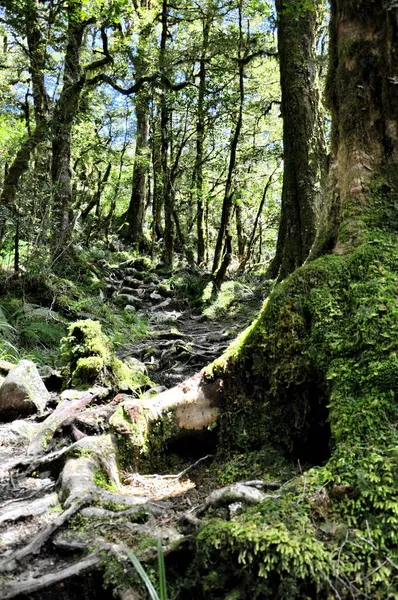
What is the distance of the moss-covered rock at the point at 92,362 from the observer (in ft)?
16.6

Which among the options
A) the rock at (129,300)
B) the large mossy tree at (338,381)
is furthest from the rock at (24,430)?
the rock at (129,300)

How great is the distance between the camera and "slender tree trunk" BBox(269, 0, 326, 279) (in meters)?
7.77

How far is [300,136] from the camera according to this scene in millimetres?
7922

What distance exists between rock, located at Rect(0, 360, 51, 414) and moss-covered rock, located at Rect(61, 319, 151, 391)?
0.39m

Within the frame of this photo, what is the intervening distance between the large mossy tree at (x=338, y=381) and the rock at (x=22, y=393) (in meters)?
2.34

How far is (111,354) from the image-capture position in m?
5.46

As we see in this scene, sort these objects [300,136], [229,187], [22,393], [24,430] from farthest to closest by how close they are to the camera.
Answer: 1. [229,187]
2. [300,136]
3. [22,393]
4. [24,430]

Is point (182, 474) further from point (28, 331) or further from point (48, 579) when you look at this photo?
point (28, 331)

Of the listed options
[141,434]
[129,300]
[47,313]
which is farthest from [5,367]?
[129,300]

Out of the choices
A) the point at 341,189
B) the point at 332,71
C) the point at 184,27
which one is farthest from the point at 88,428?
the point at 184,27

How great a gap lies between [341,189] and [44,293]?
6793mm

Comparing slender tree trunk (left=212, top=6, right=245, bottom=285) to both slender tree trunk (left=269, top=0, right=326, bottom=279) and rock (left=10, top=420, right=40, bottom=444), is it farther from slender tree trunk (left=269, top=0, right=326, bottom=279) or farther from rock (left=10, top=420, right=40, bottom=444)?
rock (left=10, top=420, right=40, bottom=444)

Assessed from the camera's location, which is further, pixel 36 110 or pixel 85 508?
pixel 36 110

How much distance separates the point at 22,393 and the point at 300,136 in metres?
5.97
